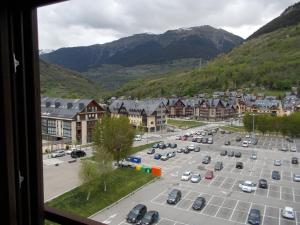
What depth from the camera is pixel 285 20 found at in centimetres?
7938

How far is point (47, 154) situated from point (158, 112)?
1201 centimetres

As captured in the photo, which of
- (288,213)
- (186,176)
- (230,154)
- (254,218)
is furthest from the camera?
(230,154)

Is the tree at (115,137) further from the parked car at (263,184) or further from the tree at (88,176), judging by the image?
the parked car at (263,184)

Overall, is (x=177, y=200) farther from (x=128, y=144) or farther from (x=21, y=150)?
(x=21, y=150)

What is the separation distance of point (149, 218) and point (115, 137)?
5.90 m

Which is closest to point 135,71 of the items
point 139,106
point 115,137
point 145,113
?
point 139,106

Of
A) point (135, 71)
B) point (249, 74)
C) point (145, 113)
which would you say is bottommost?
point (145, 113)

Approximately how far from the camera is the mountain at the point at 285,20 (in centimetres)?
7688

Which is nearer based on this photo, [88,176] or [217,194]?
[88,176]

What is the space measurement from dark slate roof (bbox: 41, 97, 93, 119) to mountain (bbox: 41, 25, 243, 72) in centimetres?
8099

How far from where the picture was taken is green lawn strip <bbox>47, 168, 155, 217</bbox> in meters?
9.24

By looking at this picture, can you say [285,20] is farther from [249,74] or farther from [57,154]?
[57,154]

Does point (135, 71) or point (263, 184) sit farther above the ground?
point (135, 71)

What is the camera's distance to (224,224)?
8148 millimetres
